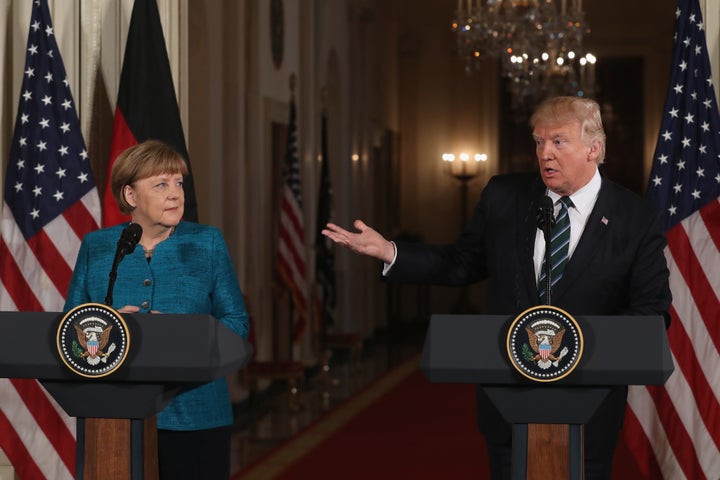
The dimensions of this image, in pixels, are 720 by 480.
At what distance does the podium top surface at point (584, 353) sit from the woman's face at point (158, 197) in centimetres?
98

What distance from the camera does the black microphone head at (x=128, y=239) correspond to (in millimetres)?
3203

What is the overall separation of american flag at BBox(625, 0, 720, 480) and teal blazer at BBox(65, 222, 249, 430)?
2379 millimetres

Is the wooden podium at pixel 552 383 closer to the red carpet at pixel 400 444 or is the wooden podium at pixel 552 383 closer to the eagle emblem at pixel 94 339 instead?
the eagle emblem at pixel 94 339

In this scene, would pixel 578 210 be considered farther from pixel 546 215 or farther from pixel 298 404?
pixel 298 404

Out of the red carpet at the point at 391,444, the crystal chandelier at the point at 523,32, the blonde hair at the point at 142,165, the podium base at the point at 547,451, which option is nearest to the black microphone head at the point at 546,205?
the podium base at the point at 547,451

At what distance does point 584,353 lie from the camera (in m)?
2.93

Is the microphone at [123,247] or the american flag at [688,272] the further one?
the american flag at [688,272]

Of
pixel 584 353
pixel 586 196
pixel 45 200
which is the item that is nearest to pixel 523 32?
pixel 45 200

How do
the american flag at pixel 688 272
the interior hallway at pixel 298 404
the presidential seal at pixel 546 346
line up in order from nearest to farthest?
1. the presidential seal at pixel 546 346
2. the american flag at pixel 688 272
3. the interior hallway at pixel 298 404

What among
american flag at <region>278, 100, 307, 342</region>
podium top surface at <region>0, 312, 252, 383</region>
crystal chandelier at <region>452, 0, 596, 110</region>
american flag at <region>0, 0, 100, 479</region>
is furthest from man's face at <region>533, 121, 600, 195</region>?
crystal chandelier at <region>452, 0, 596, 110</region>

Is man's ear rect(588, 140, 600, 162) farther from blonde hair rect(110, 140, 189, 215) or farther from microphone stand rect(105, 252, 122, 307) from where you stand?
microphone stand rect(105, 252, 122, 307)

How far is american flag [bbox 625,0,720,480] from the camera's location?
16.9 ft

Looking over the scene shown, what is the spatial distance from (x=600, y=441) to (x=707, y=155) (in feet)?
6.71

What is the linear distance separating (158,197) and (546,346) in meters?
1.29
